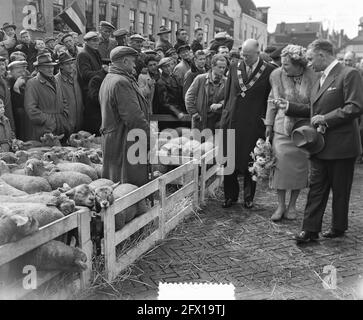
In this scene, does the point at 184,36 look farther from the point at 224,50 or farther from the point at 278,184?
the point at 278,184

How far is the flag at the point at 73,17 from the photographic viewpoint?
39.8ft

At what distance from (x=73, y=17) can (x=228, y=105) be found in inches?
280

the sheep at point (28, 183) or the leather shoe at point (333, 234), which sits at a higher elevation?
the sheep at point (28, 183)

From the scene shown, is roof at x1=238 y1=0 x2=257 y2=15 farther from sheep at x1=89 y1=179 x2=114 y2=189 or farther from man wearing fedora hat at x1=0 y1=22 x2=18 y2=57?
sheep at x1=89 y1=179 x2=114 y2=189

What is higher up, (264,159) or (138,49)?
(138,49)

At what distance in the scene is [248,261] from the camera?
512 cm

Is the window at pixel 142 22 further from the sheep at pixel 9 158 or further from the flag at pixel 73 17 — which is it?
the sheep at pixel 9 158

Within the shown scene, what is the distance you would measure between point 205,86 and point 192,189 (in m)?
2.10

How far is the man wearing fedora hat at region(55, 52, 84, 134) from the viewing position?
26.5 feet

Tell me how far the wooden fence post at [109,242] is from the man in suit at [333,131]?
2.33 metres

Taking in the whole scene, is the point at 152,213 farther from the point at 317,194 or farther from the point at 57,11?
the point at 57,11

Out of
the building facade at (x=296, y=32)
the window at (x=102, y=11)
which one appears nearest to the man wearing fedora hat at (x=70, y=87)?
the window at (x=102, y=11)

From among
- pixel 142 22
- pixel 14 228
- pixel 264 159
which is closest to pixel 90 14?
pixel 142 22
